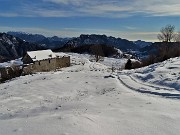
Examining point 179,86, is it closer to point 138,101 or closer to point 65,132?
point 138,101

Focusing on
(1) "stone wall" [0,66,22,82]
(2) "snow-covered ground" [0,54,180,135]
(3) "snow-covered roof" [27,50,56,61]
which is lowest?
(1) "stone wall" [0,66,22,82]

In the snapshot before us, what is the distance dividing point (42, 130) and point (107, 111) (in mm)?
5989

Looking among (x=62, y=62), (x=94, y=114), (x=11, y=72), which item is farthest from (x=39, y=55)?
(x=94, y=114)

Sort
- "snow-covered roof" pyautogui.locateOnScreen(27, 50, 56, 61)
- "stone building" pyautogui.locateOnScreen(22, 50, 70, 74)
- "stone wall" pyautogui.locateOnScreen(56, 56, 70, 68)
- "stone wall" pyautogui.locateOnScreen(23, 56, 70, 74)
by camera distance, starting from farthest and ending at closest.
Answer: "stone wall" pyautogui.locateOnScreen(56, 56, 70, 68)
"snow-covered roof" pyautogui.locateOnScreen(27, 50, 56, 61)
"stone building" pyautogui.locateOnScreen(22, 50, 70, 74)
"stone wall" pyautogui.locateOnScreen(23, 56, 70, 74)

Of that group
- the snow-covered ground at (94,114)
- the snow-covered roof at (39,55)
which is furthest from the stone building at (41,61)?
the snow-covered ground at (94,114)

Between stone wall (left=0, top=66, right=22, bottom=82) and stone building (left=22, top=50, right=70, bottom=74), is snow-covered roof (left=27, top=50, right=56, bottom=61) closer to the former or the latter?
stone building (left=22, top=50, right=70, bottom=74)

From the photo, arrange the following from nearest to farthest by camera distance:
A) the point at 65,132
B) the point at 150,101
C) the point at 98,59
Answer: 1. the point at 65,132
2. the point at 150,101
3. the point at 98,59

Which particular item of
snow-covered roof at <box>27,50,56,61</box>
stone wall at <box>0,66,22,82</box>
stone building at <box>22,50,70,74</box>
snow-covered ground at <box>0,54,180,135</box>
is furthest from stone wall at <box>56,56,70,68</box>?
snow-covered ground at <box>0,54,180,135</box>

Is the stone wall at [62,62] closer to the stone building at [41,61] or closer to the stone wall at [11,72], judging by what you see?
the stone building at [41,61]

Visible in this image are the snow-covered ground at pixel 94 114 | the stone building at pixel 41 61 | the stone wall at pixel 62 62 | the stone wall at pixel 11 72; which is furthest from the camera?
the stone wall at pixel 62 62

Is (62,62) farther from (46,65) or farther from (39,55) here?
(39,55)

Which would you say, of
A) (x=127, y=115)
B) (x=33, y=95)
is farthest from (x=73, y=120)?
(x=33, y=95)

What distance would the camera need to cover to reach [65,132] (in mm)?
13961

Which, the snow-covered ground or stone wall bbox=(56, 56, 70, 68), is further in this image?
stone wall bbox=(56, 56, 70, 68)
